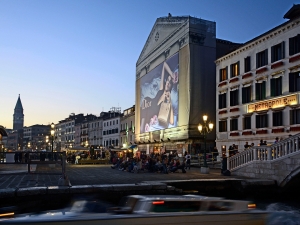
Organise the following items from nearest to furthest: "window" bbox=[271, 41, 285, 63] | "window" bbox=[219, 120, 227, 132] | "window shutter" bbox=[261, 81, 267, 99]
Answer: "window" bbox=[271, 41, 285, 63] → "window shutter" bbox=[261, 81, 267, 99] → "window" bbox=[219, 120, 227, 132]

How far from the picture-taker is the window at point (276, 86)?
30.9 metres

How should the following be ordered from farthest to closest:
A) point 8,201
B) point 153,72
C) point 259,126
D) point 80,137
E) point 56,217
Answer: point 80,137 → point 153,72 → point 259,126 → point 8,201 → point 56,217

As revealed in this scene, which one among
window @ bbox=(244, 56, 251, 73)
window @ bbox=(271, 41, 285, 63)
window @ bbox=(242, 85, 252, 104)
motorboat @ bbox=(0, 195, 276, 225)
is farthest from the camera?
window @ bbox=(244, 56, 251, 73)

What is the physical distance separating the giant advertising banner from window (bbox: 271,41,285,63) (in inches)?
708

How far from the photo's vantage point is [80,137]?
11612cm

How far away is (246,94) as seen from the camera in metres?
35.4

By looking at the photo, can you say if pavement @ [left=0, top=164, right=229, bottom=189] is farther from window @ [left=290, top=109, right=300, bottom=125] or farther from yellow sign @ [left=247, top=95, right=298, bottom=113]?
yellow sign @ [left=247, top=95, right=298, bottom=113]

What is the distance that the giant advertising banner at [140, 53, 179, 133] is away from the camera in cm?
4962

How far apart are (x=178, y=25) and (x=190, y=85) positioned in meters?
9.55

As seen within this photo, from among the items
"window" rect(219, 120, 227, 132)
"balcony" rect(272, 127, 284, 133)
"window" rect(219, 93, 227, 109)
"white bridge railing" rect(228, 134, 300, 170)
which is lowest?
"white bridge railing" rect(228, 134, 300, 170)

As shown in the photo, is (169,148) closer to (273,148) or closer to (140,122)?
(140,122)

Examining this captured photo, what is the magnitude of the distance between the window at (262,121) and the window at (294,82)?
383 centimetres

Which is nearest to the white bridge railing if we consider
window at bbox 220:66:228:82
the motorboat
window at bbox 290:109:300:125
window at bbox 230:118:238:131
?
window at bbox 290:109:300:125

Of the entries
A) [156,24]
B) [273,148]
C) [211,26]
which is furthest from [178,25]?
[273,148]
